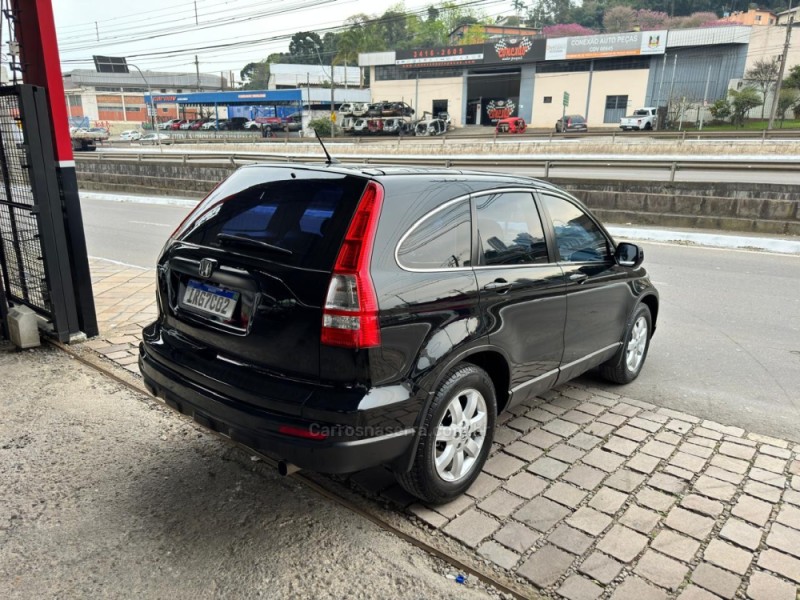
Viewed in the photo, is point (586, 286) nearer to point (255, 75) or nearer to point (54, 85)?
point (54, 85)

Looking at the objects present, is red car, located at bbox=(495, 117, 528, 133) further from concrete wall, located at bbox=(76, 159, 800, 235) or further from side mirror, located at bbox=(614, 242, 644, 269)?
side mirror, located at bbox=(614, 242, 644, 269)

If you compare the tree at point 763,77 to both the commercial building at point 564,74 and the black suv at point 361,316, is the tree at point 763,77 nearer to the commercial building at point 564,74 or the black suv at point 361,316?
the commercial building at point 564,74

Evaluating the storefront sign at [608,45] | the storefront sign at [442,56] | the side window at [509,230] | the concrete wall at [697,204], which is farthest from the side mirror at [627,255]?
the storefront sign at [442,56]

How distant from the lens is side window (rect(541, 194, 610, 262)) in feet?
12.8

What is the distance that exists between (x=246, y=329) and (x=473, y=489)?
1.50 m

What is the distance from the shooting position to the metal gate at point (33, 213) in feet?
15.7

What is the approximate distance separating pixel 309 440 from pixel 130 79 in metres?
118

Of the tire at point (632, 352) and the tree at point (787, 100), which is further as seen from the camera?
the tree at point (787, 100)

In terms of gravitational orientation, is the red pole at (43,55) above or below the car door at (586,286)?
above

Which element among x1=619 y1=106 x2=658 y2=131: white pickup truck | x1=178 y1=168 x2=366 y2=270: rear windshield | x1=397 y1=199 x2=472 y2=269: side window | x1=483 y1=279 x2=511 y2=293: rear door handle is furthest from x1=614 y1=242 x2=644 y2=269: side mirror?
x1=619 y1=106 x2=658 y2=131: white pickup truck

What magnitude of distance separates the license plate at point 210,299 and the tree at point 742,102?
5507 cm

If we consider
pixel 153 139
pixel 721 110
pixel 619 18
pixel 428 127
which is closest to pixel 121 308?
pixel 428 127

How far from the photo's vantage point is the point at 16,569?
8.53 feet

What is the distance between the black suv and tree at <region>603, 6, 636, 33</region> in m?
107
